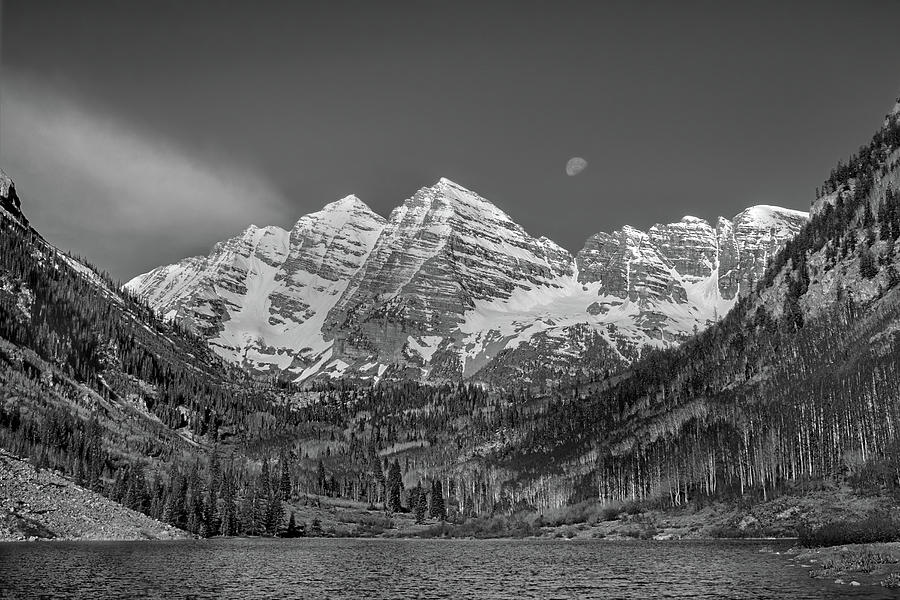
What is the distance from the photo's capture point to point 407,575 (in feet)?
252

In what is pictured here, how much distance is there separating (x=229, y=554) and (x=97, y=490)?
7249 cm

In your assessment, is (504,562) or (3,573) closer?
(3,573)

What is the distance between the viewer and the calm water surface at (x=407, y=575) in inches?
2271

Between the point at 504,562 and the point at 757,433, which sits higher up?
the point at 757,433

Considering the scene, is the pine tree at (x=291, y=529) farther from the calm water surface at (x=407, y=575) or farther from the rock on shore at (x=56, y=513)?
the calm water surface at (x=407, y=575)

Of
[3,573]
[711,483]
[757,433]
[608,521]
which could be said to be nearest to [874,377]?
[757,433]

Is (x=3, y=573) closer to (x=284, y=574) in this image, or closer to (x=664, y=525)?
(x=284, y=574)

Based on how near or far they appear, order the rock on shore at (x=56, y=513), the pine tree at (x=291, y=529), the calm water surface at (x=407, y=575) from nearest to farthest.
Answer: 1. the calm water surface at (x=407, y=575)
2. the rock on shore at (x=56, y=513)
3. the pine tree at (x=291, y=529)

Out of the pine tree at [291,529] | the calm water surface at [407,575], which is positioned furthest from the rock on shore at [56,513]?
the pine tree at [291,529]

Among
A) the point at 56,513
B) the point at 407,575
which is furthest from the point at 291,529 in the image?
the point at 407,575

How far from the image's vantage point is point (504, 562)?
9244cm

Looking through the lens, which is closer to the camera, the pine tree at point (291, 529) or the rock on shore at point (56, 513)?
the rock on shore at point (56, 513)

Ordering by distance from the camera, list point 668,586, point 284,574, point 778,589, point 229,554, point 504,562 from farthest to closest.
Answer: point 229,554, point 504,562, point 284,574, point 668,586, point 778,589

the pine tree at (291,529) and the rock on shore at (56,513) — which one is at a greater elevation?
the rock on shore at (56,513)
